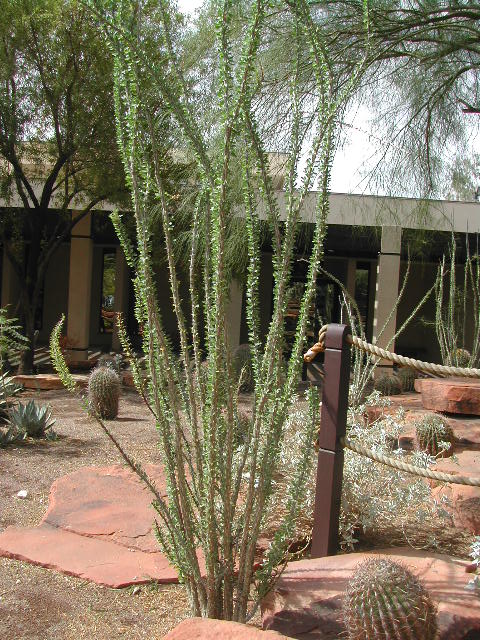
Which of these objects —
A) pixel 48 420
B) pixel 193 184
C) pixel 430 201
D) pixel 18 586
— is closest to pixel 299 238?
pixel 193 184

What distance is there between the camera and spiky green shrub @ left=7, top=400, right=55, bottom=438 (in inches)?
277

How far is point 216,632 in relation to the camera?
240 centimetres

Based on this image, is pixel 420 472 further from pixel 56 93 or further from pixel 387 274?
pixel 387 274

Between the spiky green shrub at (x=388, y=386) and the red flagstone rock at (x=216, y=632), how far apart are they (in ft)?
32.1

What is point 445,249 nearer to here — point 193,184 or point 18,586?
point 193,184

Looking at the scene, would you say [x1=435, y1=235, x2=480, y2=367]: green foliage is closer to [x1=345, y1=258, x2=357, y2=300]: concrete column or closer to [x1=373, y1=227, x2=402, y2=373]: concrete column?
[x1=373, y1=227, x2=402, y2=373]: concrete column

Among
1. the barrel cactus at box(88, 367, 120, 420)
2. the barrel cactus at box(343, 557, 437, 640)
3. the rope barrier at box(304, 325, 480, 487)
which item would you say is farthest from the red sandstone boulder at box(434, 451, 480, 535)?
the barrel cactus at box(88, 367, 120, 420)

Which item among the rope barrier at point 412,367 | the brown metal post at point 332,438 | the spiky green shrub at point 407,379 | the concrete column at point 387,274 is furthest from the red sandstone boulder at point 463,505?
the concrete column at point 387,274

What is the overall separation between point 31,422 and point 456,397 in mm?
4565

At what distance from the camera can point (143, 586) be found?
354cm

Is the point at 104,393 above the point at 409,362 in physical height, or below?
below

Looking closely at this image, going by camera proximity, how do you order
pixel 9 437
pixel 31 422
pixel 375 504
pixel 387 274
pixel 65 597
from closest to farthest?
pixel 65 597, pixel 375 504, pixel 9 437, pixel 31 422, pixel 387 274

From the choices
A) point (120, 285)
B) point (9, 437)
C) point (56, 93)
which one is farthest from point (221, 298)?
point (120, 285)

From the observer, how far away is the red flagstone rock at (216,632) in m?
2.36
